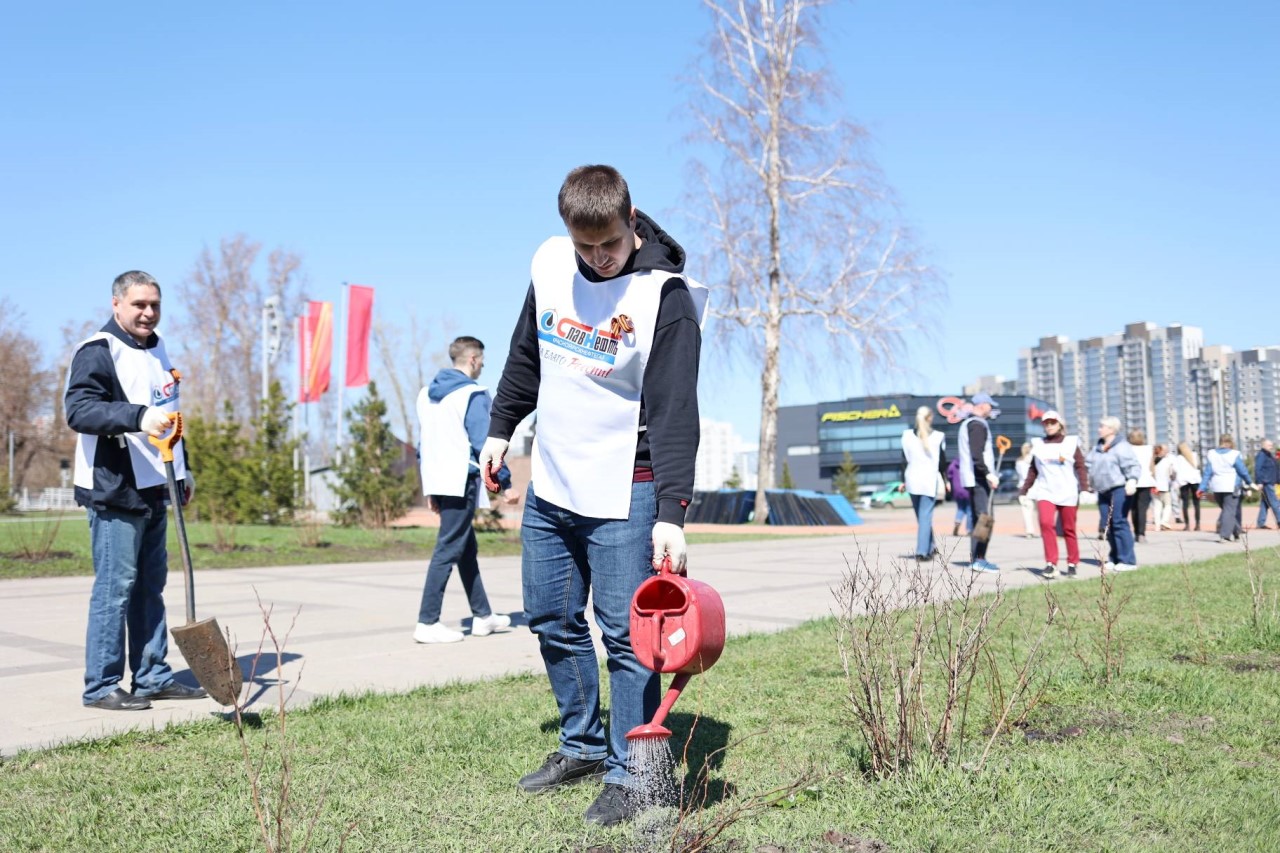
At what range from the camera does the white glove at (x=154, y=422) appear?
4.68 metres

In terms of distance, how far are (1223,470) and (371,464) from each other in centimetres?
1546

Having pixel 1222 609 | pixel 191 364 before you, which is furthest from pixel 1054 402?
pixel 1222 609

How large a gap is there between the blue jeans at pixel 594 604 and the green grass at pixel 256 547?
1027cm

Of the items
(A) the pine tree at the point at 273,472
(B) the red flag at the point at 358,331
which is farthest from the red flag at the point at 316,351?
(A) the pine tree at the point at 273,472

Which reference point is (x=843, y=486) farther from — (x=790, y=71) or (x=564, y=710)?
(x=564, y=710)

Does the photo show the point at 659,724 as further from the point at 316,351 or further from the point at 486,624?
the point at 316,351

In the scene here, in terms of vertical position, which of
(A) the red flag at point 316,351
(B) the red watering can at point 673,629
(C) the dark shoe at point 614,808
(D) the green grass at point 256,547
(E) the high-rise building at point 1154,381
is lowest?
(C) the dark shoe at point 614,808

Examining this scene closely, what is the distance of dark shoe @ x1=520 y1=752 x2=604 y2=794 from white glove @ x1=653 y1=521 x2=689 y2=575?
2.78 ft

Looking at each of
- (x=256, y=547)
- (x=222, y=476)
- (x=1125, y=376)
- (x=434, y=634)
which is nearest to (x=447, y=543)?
(x=434, y=634)

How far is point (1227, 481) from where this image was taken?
16.8 m

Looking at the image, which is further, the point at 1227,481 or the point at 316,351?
the point at 316,351

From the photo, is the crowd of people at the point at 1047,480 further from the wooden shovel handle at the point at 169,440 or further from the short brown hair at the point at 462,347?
the wooden shovel handle at the point at 169,440

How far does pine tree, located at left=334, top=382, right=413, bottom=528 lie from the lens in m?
21.6

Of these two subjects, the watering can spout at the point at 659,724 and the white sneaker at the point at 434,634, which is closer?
the watering can spout at the point at 659,724
